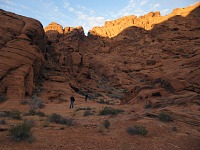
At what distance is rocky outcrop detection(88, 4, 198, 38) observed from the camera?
60453mm

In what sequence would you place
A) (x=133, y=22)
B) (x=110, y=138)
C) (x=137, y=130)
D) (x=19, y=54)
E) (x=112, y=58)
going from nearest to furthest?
(x=110, y=138)
(x=137, y=130)
(x=19, y=54)
(x=112, y=58)
(x=133, y=22)

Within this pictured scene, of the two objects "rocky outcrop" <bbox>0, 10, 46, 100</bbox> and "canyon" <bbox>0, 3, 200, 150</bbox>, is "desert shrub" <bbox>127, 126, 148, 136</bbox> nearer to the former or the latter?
"canyon" <bbox>0, 3, 200, 150</bbox>

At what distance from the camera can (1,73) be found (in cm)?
2159

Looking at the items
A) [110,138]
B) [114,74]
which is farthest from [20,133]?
[114,74]

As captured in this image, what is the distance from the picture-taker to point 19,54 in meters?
24.3

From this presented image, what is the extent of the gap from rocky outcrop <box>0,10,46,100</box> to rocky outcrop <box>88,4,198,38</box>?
35339mm

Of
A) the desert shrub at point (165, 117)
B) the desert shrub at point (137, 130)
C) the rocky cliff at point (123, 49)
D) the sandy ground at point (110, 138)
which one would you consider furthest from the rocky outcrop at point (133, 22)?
the desert shrub at point (137, 130)

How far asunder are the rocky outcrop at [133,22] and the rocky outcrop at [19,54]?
3534 centimetres

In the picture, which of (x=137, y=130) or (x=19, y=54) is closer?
(x=137, y=130)

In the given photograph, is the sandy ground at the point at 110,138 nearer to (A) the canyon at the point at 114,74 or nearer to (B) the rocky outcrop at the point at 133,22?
(A) the canyon at the point at 114,74

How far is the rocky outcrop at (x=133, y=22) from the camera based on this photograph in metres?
60.5

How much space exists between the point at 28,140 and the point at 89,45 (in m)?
52.1

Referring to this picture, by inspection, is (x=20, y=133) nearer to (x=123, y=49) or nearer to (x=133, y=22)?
(x=123, y=49)

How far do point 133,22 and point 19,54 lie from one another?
151ft
